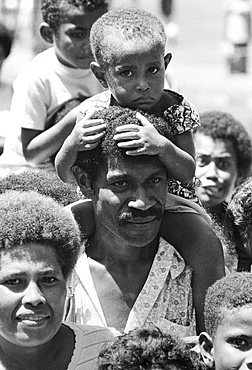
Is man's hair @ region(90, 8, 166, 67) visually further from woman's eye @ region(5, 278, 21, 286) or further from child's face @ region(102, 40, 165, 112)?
woman's eye @ region(5, 278, 21, 286)

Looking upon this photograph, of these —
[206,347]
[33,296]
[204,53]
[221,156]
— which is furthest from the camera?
[204,53]

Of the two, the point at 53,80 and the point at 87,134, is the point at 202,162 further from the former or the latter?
the point at 87,134

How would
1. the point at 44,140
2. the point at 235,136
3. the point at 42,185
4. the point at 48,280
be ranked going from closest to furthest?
the point at 48,280 → the point at 42,185 → the point at 44,140 → the point at 235,136

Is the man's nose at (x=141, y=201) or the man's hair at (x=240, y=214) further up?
the man's nose at (x=141, y=201)

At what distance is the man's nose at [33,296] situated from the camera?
11.6ft

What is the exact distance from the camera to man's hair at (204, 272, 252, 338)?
11.9ft

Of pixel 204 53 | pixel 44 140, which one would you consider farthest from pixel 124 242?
pixel 204 53

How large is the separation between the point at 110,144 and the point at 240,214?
27.5 inches

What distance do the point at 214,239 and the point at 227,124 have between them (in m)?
2.18

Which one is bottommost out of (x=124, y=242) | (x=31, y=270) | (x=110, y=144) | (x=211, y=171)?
(x=211, y=171)

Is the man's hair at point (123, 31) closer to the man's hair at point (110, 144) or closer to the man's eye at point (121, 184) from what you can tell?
the man's hair at point (110, 144)

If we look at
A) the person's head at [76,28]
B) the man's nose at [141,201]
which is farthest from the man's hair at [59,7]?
the man's nose at [141,201]

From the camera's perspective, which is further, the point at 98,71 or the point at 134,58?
the point at 98,71

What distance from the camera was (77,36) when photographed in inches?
227
